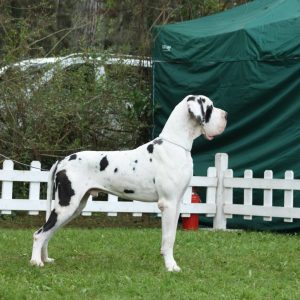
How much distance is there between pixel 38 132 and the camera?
14.3 metres

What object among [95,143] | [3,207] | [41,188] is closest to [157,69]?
[95,143]

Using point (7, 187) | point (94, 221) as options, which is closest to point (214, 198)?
point (94, 221)

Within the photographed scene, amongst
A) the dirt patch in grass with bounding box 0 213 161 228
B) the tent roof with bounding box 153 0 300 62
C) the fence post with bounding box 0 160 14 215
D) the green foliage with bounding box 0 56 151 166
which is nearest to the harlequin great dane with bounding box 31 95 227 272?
the fence post with bounding box 0 160 14 215

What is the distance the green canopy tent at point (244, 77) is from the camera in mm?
13328

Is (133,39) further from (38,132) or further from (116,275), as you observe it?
(116,275)

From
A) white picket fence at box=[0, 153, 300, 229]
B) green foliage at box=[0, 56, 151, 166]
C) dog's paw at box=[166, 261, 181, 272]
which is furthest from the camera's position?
green foliage at box=[0, 56, 151, 166]

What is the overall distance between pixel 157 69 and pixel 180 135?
610cm

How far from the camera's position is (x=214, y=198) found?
13.8 meters

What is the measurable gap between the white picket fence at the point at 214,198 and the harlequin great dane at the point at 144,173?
388 cm

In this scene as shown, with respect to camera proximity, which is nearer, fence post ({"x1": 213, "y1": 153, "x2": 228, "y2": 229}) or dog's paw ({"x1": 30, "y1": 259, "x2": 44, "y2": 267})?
dog's paw ({"x1": 30, "y1": 259, "x2": 44, "y2": 267})

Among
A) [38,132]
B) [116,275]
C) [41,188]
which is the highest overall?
[38,132]

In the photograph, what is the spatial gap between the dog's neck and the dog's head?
7 centimetres

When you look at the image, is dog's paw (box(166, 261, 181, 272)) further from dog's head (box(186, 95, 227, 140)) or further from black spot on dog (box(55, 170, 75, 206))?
dog's head (box(186, 95, 227, 140))

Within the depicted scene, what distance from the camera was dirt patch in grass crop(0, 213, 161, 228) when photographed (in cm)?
1405
